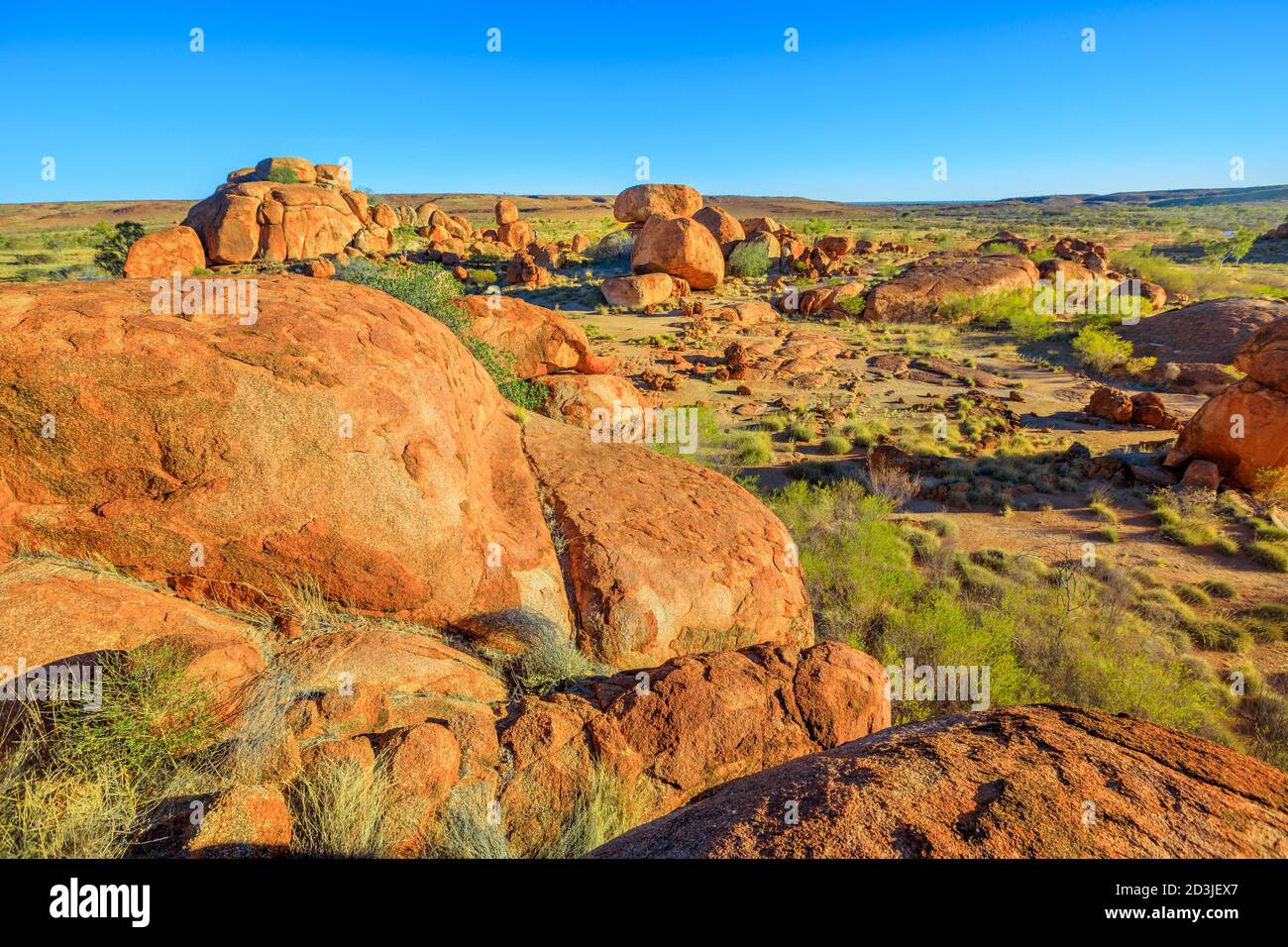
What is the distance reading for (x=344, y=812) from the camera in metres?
2.56

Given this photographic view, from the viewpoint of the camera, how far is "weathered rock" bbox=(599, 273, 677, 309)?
22734 mm

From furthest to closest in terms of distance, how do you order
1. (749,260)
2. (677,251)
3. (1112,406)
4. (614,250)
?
(614,250) < (749,260) < (677,251) < (1112,406)

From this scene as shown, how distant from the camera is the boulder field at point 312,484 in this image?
3492mm

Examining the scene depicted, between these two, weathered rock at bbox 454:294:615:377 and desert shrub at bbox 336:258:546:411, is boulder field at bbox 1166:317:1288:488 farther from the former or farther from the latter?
desert shrub at bbox 336:258:546:411

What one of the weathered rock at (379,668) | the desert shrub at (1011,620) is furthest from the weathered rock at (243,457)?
the desert shrub at (1011,620)

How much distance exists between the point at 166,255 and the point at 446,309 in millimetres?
23920

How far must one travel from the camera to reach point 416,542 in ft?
13.4

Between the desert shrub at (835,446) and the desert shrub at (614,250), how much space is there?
2040 cm

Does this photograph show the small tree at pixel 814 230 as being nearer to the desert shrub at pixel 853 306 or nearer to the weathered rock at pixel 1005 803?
the desert shrub at pixel 853 306

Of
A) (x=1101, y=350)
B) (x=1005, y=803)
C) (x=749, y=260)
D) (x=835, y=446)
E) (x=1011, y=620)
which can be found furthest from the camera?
(x=749, y=260)

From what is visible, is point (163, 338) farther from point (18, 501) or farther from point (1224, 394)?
point (1224, 394)

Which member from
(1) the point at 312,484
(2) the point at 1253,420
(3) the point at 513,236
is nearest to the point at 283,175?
(3) the point at 513,236

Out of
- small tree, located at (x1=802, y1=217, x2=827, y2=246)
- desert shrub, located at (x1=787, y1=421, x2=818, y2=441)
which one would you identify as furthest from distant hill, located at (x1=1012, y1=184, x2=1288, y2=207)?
desert shrub, located at (x1=787, y1=421, x2=818, y2=441)

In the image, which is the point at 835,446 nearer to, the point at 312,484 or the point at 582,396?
the point at 582,396
